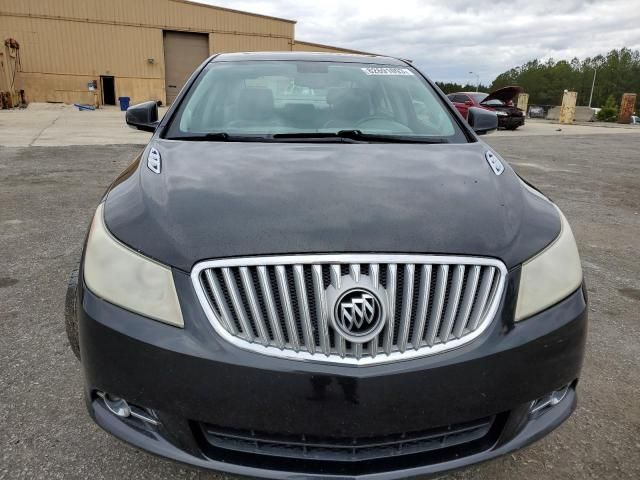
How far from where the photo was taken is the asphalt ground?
1805 mm

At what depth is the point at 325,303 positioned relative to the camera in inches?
51.4

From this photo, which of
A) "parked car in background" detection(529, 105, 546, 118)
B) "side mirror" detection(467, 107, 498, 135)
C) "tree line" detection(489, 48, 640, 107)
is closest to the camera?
"side mirror" detection(467, 107, 498, 135)

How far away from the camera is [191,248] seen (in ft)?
4.62

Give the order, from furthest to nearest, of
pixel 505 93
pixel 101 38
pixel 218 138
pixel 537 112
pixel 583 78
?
1. pixel 583 78
2. pixel 537 112
3. pixel 101 38
4. pixel 505 93
5. pixel 218 138

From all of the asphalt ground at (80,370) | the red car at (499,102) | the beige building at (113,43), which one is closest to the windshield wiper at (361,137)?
the asphalt ground at (80,370)

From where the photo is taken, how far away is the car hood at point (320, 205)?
1413mm

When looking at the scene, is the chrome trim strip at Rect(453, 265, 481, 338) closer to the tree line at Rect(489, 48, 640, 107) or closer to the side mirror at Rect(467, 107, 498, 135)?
the side mirror at Rect(467, 107, 498, 135)

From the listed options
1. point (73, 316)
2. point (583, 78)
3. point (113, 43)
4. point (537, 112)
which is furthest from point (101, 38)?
point (583, 78)

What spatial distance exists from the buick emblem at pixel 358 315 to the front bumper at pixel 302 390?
0.30 feet

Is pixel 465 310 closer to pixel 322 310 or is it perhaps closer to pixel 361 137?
pixel 322 310

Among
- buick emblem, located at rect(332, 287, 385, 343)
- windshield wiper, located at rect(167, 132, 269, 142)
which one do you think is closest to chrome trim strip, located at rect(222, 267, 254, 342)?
buick emblem, located at rect(332, 287, 385, 343)

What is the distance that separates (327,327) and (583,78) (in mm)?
114849

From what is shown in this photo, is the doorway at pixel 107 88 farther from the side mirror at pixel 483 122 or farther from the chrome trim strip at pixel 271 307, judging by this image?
the chrome trim strip at pixel 271 307

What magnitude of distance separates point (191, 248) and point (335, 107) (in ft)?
5.07
